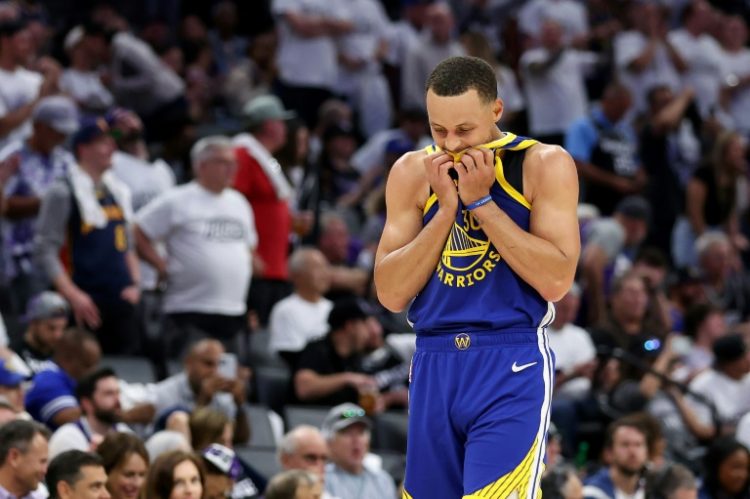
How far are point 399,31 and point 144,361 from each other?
7.79 meters

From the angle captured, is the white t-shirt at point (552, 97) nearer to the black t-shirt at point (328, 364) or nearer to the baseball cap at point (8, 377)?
the black t-shirt at point (328, 364)

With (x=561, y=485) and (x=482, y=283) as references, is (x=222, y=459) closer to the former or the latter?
(x=561, y=485)

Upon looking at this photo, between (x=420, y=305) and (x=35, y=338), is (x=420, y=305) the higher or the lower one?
the higher one

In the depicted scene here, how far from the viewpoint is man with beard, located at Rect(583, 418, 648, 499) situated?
34.1 ft

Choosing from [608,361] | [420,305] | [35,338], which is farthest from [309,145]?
[420,305]

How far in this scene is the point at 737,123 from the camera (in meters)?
19.1

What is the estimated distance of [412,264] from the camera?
228 inches

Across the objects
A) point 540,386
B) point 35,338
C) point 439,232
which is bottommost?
point 35,338

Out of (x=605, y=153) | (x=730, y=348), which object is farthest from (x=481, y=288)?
(x=605, y=153)

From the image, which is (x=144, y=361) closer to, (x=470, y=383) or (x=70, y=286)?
(x=70, y=286)

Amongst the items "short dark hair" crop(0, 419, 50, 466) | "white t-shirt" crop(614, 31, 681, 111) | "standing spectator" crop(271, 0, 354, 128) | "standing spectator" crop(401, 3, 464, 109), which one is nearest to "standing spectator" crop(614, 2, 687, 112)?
"white t-shirt" crop(614, 31, 681, 111)

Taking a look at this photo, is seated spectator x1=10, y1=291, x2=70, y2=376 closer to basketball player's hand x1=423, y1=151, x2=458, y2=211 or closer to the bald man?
the bald man

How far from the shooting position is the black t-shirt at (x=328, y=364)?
1161 centimetres

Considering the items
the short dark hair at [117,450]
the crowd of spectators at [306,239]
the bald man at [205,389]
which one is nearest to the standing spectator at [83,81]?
the crowd of spectators at [306,239]
